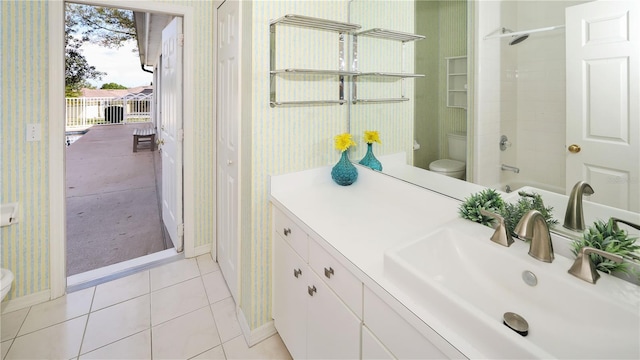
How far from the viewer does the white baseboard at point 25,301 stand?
1.96 m

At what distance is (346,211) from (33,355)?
182 centimetres

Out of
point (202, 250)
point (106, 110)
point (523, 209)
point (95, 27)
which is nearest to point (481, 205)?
point (523, 209)

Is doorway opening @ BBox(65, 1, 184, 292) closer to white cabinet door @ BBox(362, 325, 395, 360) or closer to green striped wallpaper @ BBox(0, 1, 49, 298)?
green striped wallpaper @ BBox(0, 1, 49, 298)

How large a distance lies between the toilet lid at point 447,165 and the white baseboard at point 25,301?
2582 millimetres

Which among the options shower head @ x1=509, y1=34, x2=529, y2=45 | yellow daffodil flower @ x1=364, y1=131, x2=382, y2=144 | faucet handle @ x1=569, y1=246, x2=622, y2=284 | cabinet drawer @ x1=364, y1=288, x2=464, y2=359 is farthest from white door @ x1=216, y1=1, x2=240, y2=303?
faucet handle @ x1=569, y1=246, x2=622, y2=284

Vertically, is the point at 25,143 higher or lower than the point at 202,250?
higher

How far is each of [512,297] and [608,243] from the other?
274 millimetres

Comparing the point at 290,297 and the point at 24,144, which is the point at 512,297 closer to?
the point at 290,297

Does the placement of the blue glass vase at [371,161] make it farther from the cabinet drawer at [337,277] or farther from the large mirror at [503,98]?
the cabinet drawer at [337,277]

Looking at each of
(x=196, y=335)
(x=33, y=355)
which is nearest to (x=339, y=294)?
(x=196, y=335)

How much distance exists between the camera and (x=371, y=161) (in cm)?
177

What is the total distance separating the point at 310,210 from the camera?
4.75ft

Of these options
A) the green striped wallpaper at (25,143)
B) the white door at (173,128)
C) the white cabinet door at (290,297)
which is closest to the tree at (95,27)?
the white door at (173,128)

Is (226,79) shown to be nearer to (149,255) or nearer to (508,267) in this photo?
(149,255)
